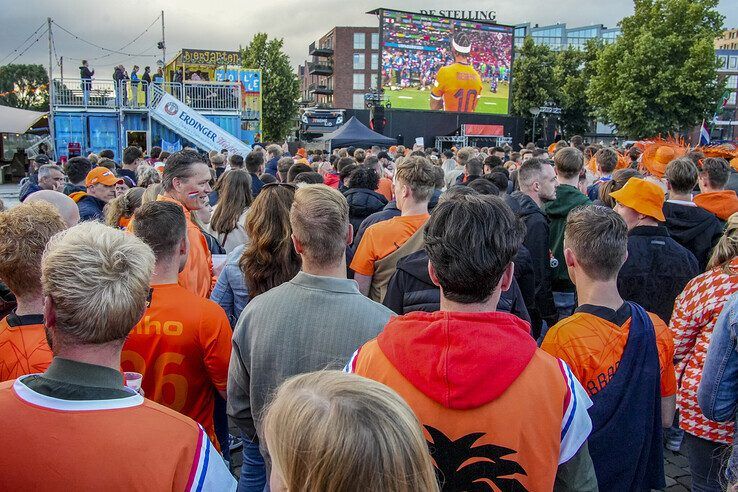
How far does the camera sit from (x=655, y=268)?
3.80 m

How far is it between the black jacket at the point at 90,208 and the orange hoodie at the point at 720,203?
5.60 meters

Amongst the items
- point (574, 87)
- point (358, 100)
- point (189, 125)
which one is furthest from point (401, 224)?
point (358, 100)

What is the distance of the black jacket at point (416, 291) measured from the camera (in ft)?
9.91

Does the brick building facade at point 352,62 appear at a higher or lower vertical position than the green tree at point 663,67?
higher

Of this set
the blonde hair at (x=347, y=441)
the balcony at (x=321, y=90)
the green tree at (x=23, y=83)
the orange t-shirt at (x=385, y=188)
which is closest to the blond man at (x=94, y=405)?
the blonde hair at (x=347, y=441)

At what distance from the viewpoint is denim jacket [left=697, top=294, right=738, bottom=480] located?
238 centimetres

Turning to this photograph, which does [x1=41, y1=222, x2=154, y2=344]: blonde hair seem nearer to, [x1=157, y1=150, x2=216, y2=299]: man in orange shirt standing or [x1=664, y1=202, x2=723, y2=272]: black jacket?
[x1=157, y1=150, x2=216, y2=299]: man in orange shirt standing

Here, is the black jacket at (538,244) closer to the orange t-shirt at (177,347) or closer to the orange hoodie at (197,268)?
the orange hoodie at (197,268)

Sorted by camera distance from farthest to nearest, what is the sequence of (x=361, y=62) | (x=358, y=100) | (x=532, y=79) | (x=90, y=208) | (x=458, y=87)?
(x=361, y=62) < (x=358, y=100) < (x=532, y=79) < (x=458, y=87) < (x=90, y=208)

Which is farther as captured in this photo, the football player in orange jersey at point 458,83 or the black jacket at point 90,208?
the football player in orange jersey at point 458,83

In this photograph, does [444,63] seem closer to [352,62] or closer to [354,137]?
[354,137]

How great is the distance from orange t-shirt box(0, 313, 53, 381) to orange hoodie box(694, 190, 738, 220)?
5.28 m

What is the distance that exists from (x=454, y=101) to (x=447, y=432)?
36780mm

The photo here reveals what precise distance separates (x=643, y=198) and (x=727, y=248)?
84 cm
